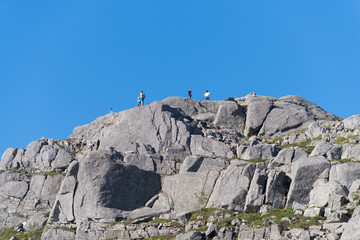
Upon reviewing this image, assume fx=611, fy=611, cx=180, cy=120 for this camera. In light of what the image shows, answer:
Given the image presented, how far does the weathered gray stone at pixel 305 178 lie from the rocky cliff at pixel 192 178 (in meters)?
0.10

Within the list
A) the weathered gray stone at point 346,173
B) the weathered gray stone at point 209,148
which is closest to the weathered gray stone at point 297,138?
the weathered gray stone at point 209,148

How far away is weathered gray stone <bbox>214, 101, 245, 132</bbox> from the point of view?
85.0 metres

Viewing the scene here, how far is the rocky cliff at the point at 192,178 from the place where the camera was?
56.0m

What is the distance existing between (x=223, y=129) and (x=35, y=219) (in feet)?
90.2

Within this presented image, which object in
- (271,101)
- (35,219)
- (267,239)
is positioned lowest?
(267,239)

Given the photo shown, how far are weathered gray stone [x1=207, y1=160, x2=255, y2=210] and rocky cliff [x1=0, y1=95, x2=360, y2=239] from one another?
11 cm

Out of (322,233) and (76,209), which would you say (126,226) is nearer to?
(76,209)

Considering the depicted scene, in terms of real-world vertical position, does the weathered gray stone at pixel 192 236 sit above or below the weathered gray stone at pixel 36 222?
below

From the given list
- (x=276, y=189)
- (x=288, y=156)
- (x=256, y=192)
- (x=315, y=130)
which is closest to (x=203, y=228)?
(x=256, y=192)

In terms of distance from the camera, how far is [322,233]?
1946 inches

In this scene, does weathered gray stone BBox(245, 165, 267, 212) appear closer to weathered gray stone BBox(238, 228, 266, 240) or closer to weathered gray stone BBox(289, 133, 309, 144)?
weathered gray stone BBox(238, 228, 266, 240)

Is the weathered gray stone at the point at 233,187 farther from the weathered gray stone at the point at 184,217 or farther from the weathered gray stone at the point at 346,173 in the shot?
the weathered gray stone at the point at 346,173

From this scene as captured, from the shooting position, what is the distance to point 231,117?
85.7 m

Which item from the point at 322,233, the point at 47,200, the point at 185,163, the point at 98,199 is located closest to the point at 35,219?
the point at 47,200
